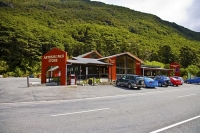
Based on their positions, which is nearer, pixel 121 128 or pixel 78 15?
pixel 121 128

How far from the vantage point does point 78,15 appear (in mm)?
124000

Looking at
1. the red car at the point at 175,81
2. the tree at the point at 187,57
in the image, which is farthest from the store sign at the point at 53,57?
the tree at the point at 187,57

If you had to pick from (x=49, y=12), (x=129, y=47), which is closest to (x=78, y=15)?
(x=49, y=12)

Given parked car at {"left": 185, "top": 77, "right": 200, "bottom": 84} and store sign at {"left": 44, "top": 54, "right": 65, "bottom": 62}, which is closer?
store sign at {"left": 44, "top": 54, "right": 65, "bottom": 62}

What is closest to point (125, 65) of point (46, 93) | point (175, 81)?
point (175, 81)

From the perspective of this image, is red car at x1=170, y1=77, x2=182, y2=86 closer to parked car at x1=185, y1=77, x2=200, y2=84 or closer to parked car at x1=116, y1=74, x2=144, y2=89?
parked car at x1=185, y1=77, x2=200, y2=84

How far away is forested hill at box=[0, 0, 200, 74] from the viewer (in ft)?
212

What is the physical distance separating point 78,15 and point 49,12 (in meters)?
18.4

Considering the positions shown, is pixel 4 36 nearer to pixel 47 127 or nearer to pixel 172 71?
pixel 172 71

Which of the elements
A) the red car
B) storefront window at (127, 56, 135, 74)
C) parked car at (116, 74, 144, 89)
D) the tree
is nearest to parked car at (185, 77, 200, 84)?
the red car

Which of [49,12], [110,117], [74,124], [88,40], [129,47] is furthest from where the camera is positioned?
[49,12]

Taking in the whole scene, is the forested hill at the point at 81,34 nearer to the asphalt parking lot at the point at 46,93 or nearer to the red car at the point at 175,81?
the red car at the point at 175,81

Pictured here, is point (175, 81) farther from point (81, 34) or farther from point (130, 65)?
point (81, 34)

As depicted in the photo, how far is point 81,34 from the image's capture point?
96438 millimetres
